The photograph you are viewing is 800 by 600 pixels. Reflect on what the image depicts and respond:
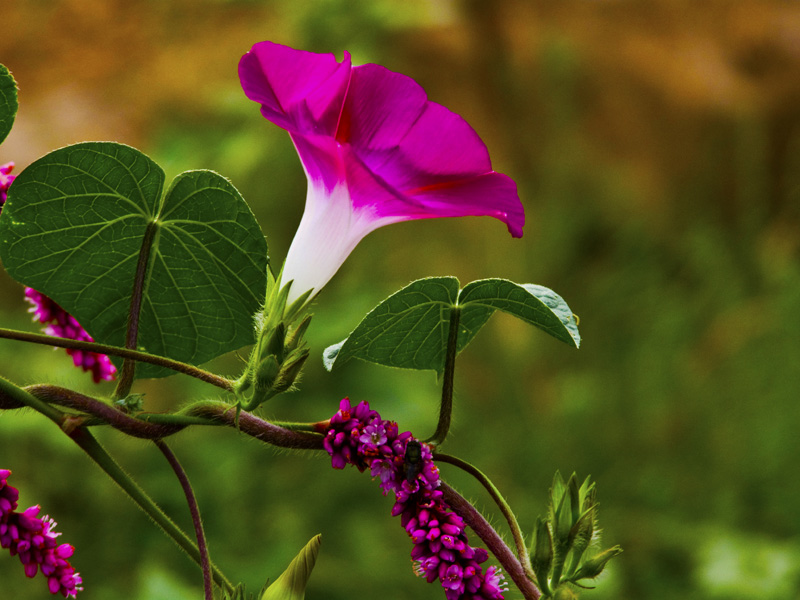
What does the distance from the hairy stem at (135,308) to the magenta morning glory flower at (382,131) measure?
2.9 inches

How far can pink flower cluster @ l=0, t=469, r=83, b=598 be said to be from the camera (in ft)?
0.97

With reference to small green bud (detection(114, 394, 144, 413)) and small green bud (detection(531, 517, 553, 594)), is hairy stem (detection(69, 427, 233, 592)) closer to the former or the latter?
small green bud (detection(114, 394, 144, 413))

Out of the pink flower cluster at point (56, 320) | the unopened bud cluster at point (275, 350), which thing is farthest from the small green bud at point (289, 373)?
the pink flower cluster at point (56, 320)

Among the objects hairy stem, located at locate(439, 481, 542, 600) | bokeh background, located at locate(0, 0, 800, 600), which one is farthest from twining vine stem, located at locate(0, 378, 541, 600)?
bokeh background, located at locate(0, 0, 800, 600)

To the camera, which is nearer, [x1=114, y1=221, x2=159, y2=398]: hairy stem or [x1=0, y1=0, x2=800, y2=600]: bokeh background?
[x1=114, y1=221, x2=159, y2=398]: hairy stem

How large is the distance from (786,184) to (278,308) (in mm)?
3810

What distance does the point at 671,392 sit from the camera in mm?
2674

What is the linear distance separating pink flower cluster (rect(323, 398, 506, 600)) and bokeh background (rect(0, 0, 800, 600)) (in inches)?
25.5

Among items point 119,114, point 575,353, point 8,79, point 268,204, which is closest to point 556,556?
point 8,79

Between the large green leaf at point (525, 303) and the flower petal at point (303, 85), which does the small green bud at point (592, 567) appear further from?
the flower petal at point (303, 85)

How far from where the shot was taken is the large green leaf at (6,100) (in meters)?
0.32

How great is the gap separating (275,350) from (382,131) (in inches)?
3.7

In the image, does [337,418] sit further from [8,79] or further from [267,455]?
[267,455]

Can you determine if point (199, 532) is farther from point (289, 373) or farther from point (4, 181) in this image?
point (4, 181)
